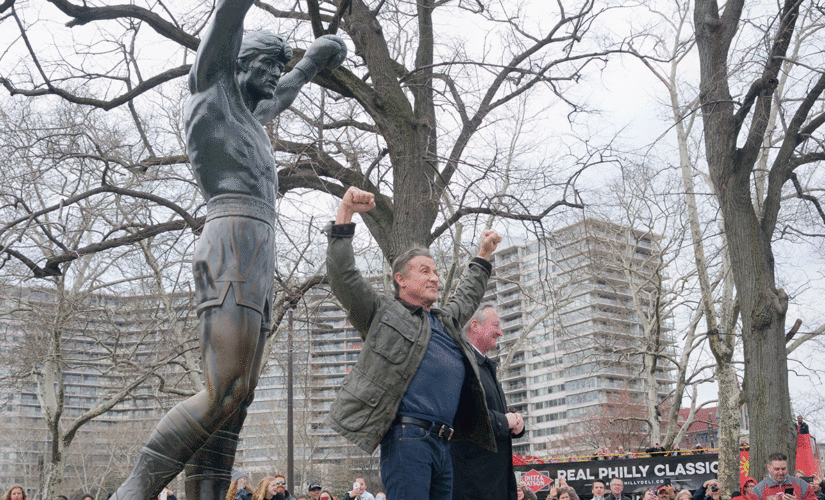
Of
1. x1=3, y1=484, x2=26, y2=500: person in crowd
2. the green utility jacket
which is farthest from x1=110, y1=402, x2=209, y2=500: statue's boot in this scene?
x1=3, y1=484, x2=26, y2=500: person in crowd

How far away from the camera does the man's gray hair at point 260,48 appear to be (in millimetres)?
3504

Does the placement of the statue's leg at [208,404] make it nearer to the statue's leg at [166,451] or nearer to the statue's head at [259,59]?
the statue's leg at [166,451]

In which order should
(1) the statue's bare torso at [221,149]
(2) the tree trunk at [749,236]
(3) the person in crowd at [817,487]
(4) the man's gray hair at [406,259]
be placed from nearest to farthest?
(1) the statue's bare torso at [221,149], (4) the man's gray hair at [406,259], (2) the tree trunk at [749,236], (3) the person in crowd at [817,487]

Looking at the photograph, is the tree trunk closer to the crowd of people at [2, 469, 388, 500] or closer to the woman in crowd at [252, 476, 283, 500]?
the crowd of people at [2, 469, 388, 500]

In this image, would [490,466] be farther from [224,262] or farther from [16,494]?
[16,494]

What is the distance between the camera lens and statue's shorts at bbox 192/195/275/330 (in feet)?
9.75

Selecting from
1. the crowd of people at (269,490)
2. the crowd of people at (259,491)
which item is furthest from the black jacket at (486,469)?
the crowd of people at (259,491)

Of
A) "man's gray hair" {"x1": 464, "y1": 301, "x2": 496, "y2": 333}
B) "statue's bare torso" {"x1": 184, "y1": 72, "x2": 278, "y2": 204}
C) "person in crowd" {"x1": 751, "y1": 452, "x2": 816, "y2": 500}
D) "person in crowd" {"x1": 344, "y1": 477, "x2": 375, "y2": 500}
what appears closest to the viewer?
"statue's bare torso" {"x1": 184, "y1": 72, "x2": 278, "y2": 204}

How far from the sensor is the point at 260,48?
350 centimetres

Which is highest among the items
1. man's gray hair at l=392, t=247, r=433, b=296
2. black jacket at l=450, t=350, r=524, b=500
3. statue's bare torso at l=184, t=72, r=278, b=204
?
statue's bare torso at l=184, t=72, r=278, b=204

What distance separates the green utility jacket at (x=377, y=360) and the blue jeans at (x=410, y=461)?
0.24 ft

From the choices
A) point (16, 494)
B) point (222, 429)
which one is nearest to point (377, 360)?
point (222, 429)

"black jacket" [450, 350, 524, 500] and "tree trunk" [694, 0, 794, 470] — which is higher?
"tree trunk" [694, 0, 794, 470]

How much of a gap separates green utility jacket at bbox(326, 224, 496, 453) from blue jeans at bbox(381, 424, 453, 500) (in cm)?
7
